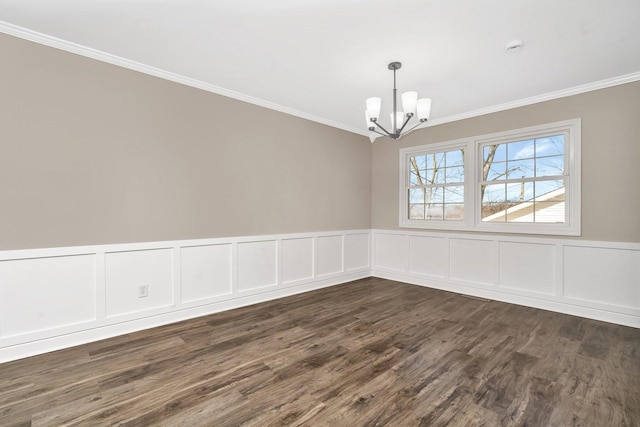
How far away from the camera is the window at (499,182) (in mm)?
3713

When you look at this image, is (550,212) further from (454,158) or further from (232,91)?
(232,91)

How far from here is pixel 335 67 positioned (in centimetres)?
306

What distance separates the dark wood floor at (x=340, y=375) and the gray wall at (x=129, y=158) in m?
1.04

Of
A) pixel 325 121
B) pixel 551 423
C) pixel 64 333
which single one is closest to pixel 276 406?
pixel 551 423

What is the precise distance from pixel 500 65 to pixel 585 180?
67.5 inches

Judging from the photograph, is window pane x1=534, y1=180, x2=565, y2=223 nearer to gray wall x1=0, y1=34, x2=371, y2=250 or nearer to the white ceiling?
the white ceiling

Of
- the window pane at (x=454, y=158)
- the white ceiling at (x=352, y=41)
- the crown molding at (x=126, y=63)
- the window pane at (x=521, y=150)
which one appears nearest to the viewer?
the white ceiling at (x=352, y=41)

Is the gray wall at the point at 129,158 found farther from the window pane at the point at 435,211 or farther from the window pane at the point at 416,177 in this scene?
the window pane at the point at 435,211

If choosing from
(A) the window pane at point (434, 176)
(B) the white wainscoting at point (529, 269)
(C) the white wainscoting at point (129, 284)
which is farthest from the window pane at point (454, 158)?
(C) the white wainscoting at point (129, 284)

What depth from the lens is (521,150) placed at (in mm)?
4074

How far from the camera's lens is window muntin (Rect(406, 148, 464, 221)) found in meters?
4.67

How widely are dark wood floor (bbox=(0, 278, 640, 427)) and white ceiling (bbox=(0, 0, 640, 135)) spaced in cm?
254

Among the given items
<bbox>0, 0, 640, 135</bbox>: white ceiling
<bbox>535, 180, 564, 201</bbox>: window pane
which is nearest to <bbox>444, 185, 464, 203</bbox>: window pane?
<bbox>535, 180, 564, 201</bbox>: window pane

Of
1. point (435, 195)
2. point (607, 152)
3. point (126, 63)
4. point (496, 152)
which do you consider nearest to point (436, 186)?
point (435, 195)
